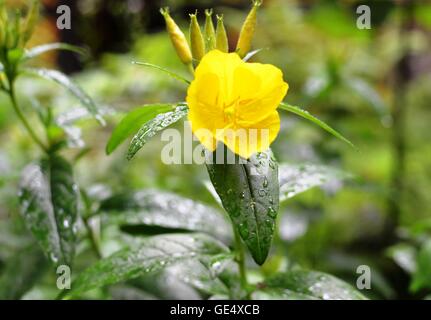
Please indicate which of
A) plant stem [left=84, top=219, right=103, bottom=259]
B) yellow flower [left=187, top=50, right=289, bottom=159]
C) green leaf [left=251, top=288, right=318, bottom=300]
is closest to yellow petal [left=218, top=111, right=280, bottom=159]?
yellow flower [left=187, top=50, right=289, bottom=159]

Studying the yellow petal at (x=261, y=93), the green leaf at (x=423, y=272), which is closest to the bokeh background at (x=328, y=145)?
the green leaf at (x=423, y=272)

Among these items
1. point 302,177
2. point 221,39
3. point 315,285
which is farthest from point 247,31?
point 315,285

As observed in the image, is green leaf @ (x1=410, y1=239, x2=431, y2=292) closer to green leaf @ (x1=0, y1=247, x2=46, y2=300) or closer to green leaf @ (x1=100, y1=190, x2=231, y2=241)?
green leaf @ (x1=100, y1=190, x2=231, y2=241)

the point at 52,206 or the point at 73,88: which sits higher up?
the point at 73,88

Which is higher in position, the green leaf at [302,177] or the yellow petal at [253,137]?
the yellow petal at [253,137]

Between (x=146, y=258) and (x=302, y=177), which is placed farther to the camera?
(x=302, y=177)

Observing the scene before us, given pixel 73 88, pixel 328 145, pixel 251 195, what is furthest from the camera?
pixel 328 145

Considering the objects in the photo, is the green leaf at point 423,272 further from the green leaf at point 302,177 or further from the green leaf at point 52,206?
the green leaf at point 52,206

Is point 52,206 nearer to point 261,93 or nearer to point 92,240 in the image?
point 92,240

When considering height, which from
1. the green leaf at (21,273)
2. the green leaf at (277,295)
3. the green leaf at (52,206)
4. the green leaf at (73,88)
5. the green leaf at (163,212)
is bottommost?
the green leaf at (21,273)
